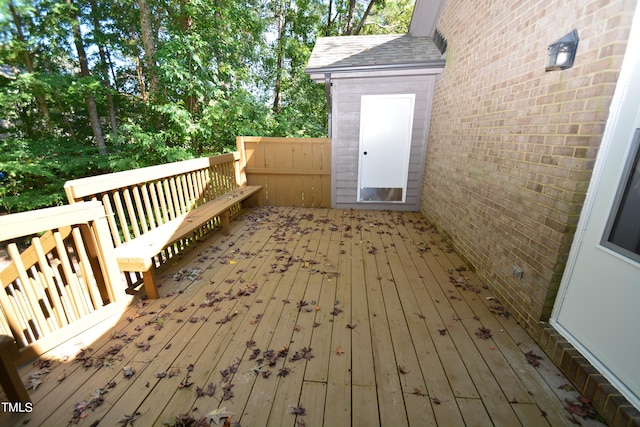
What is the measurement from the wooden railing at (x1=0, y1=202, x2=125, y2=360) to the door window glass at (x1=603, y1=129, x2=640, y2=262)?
350cm

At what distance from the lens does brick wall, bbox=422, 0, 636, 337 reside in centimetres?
169

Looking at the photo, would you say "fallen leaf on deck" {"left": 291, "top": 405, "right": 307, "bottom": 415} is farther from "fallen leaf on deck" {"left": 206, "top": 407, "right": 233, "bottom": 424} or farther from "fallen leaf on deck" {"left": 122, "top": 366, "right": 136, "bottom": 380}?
"fallen leaf on deck" {"left": 122, "top": 366, "right": 136, "bottom": 380}

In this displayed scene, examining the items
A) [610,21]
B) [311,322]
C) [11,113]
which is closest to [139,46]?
[11,113]

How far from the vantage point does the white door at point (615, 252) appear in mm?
1462

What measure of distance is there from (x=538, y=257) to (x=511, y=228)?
41cm

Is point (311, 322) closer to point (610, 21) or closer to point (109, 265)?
point (109, 265)

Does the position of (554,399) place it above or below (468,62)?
below

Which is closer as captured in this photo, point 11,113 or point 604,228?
point 604,228

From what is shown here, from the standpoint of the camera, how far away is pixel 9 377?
1.48 metres

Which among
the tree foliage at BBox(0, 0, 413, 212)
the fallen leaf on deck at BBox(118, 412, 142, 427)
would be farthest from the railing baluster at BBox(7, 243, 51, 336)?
the tree foliage at BBox(0, 0, 413, 212)

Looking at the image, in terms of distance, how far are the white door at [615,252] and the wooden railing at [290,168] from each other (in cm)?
439

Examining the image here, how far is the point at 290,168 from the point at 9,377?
4873 mm

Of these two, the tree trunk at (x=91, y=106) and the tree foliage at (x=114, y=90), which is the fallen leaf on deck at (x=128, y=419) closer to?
the tree foliage at (x=114, y=90)

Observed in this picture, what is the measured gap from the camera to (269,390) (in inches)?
66.3
